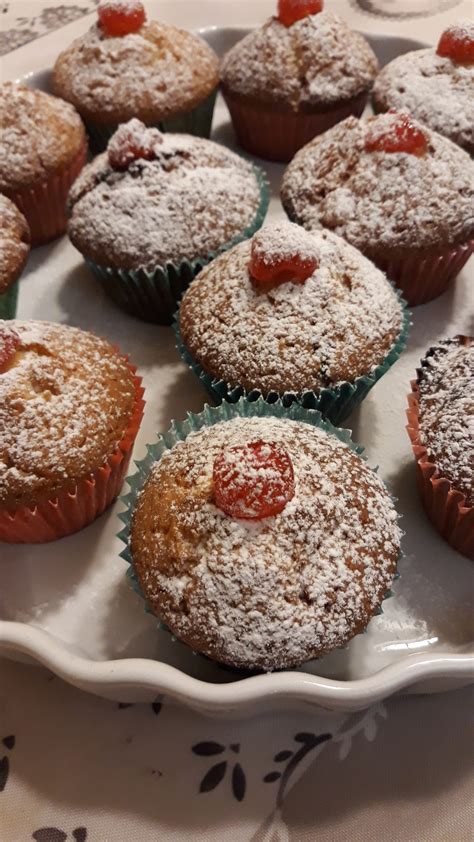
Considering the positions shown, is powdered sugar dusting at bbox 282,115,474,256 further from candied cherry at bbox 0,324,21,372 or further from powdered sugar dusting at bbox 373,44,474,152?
candied cherry at bbox 0,324,21,372

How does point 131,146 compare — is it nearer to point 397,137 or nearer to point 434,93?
point 397,137

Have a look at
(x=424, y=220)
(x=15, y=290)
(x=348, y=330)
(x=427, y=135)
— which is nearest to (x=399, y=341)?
(x=348, y=330)

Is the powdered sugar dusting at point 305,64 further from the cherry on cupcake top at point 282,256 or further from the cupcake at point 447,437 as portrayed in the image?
the cupcake at point 447,437

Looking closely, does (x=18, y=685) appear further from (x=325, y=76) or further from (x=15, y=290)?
(x=325, y=76)

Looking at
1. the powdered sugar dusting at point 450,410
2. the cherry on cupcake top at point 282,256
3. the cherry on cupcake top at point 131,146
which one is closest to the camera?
the powdered sugar dusting at point 450,410

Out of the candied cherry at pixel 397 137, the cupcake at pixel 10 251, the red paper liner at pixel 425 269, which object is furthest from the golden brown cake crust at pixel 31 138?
the red paper liner at pixel 425 269

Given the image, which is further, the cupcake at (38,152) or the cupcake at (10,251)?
the cupcake at (38,152)

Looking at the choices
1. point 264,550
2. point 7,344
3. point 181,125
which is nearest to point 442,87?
point 181,125
